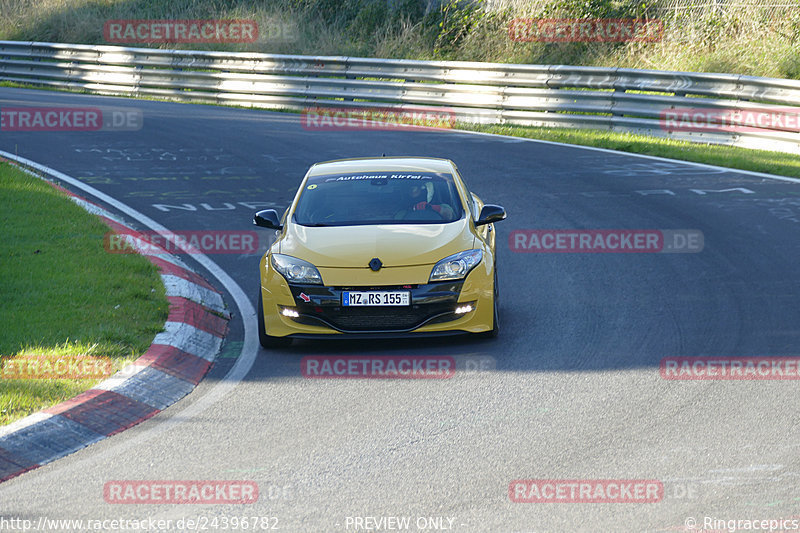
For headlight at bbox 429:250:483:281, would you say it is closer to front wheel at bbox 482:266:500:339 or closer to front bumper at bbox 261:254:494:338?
front bumper at bbox 261:254:494:338

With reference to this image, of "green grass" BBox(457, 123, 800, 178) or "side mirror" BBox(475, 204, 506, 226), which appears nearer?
"side mirror" BBox(475, 204, 506, 226)

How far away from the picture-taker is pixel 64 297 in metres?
9.85

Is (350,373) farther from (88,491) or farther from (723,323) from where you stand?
(723,323)

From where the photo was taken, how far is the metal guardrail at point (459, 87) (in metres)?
18.6

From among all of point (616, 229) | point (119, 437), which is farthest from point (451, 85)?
point (119, 437)

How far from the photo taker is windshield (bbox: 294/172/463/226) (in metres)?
9.84

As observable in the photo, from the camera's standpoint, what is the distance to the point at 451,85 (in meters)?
23.0

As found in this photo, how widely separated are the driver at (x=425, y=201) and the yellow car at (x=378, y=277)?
31mm

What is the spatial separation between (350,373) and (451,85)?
15.5m

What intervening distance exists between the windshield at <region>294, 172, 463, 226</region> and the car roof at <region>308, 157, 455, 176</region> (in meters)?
0.11

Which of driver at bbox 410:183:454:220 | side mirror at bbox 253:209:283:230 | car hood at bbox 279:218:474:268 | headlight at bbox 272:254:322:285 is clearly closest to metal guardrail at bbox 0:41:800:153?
driver at bbox 410:183:454:220

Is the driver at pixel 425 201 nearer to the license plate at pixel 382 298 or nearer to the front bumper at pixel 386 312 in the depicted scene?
the front bumper at pixel 386 312

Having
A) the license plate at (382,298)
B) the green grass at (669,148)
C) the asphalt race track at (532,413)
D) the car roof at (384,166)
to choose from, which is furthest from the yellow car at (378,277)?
the green grass at (669,148)

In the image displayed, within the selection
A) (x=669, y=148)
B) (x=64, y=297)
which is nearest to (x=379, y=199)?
(x=64, y=297)
